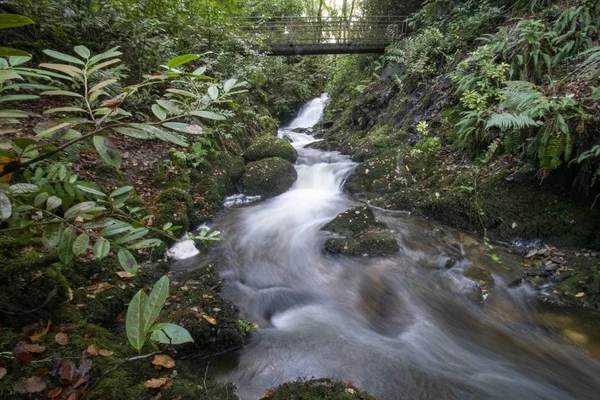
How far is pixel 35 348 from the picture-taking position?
1.96 meters

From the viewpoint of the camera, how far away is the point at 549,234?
4.75 meters

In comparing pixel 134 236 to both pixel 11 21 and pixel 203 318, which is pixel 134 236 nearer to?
pixel 11 21

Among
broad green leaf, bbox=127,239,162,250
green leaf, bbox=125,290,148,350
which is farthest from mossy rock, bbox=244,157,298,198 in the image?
green leaf, bbox=125,290,148,350

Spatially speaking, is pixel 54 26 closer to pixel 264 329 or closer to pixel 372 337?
pixel 264 329

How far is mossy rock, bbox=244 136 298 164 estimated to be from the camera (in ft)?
27.8

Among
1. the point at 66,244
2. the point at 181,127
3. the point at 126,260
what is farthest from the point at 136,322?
the point at 181,127

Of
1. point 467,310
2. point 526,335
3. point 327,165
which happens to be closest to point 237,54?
point 327,165

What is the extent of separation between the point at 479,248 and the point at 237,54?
727 centimetres

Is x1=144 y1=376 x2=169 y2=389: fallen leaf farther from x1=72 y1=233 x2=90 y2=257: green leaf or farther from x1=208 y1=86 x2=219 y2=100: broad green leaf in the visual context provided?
x1=208 y1=86 x2=219 y2=100: broad green leaf

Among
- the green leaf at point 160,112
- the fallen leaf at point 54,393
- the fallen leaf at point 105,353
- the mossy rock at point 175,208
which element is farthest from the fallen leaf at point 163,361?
the mossy rock at point 175,208

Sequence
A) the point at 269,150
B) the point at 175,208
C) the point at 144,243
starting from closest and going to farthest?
the point at 144,243 → the point at 175,208 → the point at 269,150

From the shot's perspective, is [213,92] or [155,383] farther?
[155,383]

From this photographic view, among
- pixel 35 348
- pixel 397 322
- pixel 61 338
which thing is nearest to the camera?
pixel 35 348

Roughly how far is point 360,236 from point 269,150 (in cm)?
421
